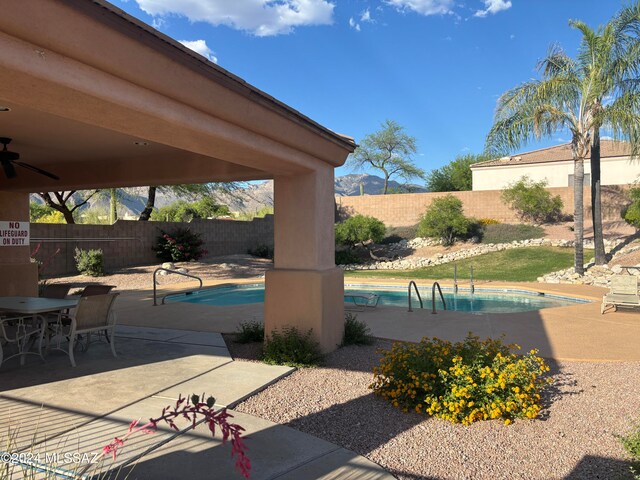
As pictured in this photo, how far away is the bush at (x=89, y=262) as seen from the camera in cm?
1819

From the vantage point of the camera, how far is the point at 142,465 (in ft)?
11.7

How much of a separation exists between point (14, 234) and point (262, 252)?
1826cm

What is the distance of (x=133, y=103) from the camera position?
12.9ft

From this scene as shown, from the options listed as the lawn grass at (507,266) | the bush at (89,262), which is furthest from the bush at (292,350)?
the lawn grass at (507,266)

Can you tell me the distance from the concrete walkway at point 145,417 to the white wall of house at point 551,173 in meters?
34.9

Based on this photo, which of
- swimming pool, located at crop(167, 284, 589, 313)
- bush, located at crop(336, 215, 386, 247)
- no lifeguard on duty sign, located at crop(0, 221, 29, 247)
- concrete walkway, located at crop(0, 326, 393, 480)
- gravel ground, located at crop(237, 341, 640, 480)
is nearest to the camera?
concrete walkway, located at crop(0, 326, 393, 480)

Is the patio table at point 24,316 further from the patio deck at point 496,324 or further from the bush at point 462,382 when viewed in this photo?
the bush at point 462,382

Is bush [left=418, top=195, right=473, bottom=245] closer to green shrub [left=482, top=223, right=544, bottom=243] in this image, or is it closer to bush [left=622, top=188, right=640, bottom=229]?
green shrub [left=482, top=223, right=544, bottom=243]

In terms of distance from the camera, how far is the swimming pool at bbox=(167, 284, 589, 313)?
14099mm

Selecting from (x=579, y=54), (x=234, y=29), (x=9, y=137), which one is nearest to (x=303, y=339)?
(x=9, y=137)

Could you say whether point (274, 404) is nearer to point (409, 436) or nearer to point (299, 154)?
point (409, 436)

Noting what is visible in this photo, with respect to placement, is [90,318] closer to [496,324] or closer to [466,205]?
[496,324]

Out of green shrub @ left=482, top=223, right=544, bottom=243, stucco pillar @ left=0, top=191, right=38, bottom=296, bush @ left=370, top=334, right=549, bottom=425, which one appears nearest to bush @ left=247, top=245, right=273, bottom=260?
green shrub @ left=482, top=223, right=544, bottom=243

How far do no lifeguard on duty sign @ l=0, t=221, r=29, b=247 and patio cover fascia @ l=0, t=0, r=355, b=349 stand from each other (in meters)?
0.43
